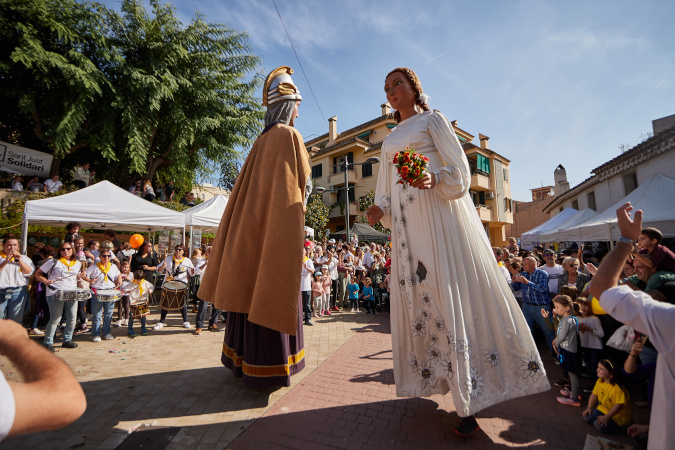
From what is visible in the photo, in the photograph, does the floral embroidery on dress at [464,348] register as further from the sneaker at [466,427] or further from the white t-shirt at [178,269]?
the white t-shirt at [178,269]

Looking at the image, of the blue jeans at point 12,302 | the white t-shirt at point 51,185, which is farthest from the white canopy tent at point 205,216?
the white t-shirt at point 51,185

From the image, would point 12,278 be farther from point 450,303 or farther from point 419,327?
point 450,303

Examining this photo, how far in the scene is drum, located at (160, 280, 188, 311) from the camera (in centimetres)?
682

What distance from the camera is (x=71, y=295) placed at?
18.4ft

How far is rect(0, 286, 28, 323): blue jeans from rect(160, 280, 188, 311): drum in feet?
7.70

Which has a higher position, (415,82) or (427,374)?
(415,82)

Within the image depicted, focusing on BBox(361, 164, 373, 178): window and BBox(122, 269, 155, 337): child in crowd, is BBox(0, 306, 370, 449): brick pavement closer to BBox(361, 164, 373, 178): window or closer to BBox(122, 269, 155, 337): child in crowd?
BBox(122, 269, 155, 337): child in crowd

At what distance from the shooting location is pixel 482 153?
96.9 ft

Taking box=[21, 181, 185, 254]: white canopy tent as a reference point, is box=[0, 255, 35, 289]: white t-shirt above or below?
below

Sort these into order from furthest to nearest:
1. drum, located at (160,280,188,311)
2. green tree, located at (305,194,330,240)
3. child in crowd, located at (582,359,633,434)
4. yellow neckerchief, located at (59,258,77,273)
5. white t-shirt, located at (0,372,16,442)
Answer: green tree, located at (305,194,330,240), drum, located at (160,280,188,311), yellow neckerchief, located at (59,258,77,273), child in crowd, located at (582,359,633,434), white t-shirt, located at (0,372,16,442)

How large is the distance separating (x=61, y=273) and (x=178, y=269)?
223cm

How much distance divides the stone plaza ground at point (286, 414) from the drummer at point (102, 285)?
1.76 metres

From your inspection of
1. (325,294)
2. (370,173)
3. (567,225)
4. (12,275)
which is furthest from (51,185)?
(370,173)

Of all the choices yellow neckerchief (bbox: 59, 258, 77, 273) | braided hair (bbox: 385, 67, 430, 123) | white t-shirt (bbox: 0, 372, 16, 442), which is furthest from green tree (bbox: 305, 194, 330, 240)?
white t-shirt (bbox: 0, 372, 16, 442)
